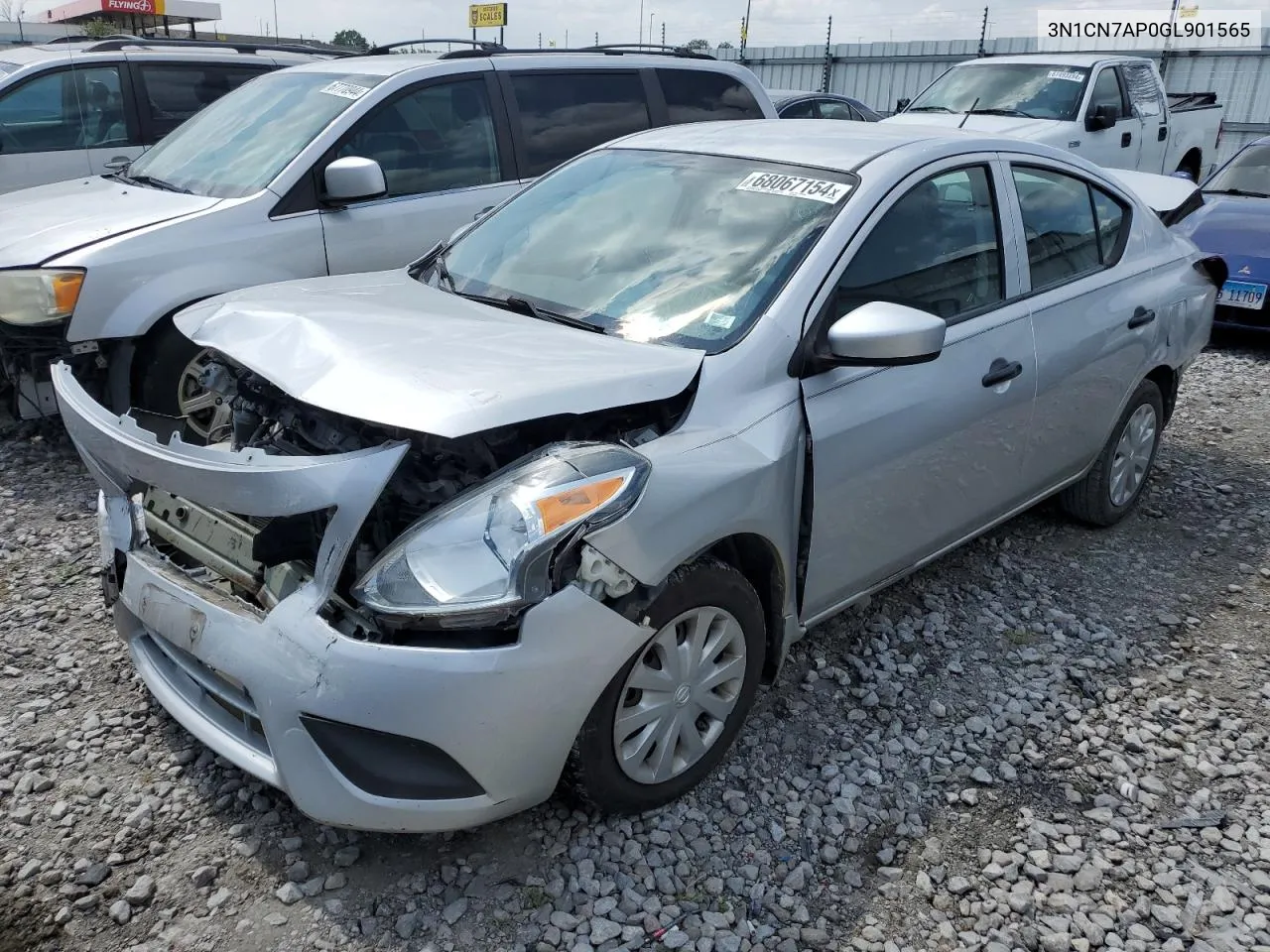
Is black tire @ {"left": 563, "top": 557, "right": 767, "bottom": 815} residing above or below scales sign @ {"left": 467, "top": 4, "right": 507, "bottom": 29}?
below

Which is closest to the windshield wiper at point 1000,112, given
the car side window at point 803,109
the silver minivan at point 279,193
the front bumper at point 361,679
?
the car side window at point 803,109

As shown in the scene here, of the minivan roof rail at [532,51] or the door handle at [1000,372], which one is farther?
the minivan roof rail at [532,51]

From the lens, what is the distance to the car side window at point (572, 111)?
18.9ft

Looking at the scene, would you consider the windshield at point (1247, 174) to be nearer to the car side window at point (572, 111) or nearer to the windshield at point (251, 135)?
the car side window at point (572, 111)

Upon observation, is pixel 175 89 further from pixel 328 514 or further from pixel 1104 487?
pixel 1104 487

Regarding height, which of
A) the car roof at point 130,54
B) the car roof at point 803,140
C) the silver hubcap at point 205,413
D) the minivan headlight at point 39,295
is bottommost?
the silver hubcap at point 205,413

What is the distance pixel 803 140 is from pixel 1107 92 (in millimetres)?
8370

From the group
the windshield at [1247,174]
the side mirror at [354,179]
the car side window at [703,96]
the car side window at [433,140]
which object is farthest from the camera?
the windshield at [1247,174]

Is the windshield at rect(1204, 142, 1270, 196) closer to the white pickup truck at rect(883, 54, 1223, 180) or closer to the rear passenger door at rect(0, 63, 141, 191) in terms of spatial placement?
the white pickup truck at rect(883, 54, 1223, 180)

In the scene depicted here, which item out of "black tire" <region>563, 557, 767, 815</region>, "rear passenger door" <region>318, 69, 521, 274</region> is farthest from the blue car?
"black tire" <region>563, 557, 767, 815</region>

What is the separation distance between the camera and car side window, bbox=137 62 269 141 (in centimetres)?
726

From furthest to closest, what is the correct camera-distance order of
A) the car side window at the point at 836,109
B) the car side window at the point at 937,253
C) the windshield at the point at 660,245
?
the car side window at the point at 836,109
the car side window at the point at 937,253
the windshield at the point at 660,245

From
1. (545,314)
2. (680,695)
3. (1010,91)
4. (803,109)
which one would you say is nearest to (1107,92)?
(1010,91)

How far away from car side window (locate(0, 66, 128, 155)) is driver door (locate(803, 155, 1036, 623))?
6328 mm
